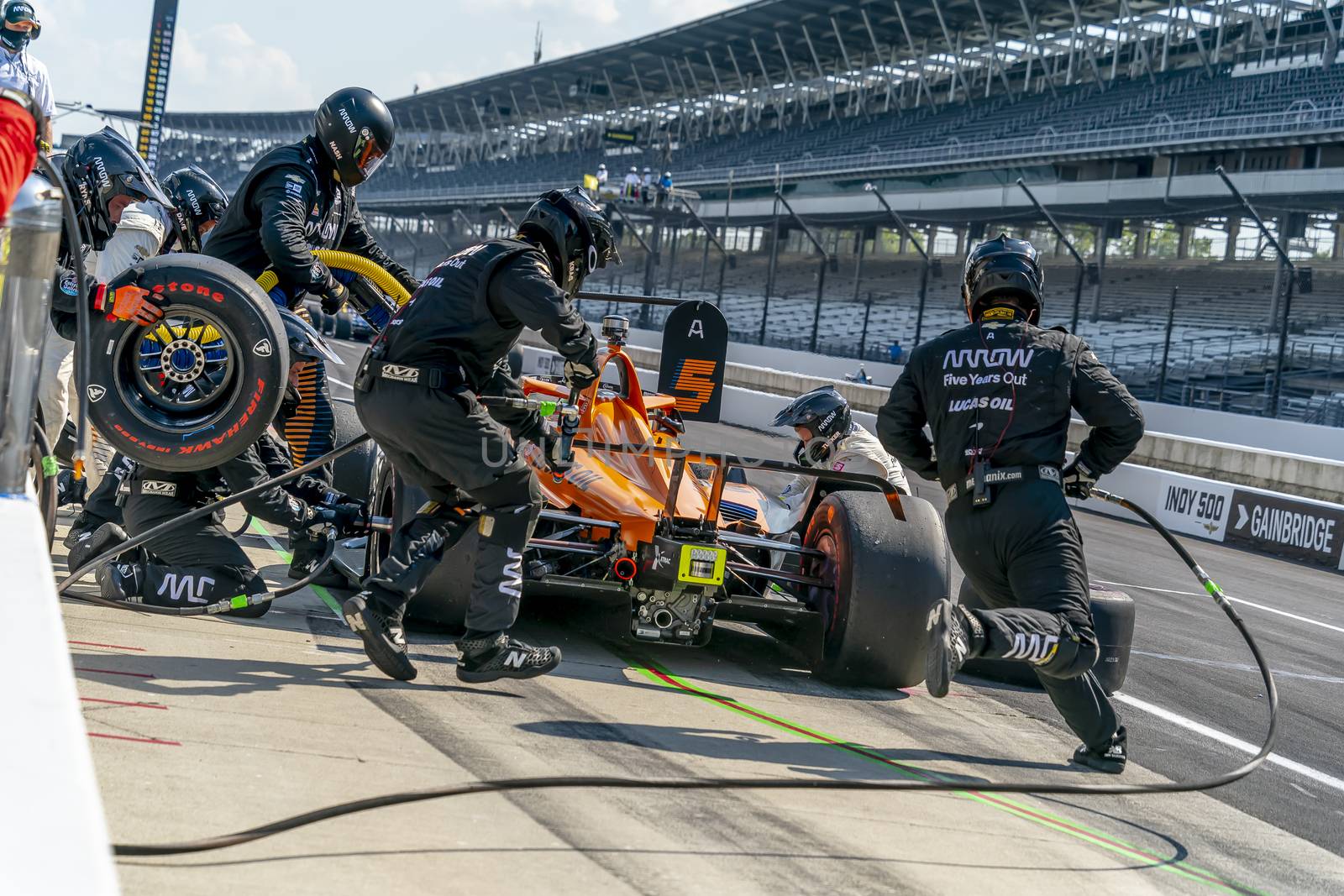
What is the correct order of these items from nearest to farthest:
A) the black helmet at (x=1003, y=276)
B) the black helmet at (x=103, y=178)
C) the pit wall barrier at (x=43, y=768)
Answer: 1. the pit wall barrier at (x=43, y=768)
2. the black helmet at (x=1003, y=276)
3. the black helmet at (x=103, y=178)

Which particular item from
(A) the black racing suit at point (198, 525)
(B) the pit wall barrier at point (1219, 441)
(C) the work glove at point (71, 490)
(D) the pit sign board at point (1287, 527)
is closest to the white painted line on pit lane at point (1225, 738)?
(A) the black racing suit at point (198, 525)

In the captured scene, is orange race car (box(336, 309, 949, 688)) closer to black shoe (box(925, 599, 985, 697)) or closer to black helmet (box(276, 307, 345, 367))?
black helmet (box(276, 307, 345, 367))

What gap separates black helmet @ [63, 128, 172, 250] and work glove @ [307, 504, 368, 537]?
182 centimetres

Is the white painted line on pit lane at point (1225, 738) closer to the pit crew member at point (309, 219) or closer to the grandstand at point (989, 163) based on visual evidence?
the pit crew member at point (309, 219)

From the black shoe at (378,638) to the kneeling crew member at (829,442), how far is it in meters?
3.06

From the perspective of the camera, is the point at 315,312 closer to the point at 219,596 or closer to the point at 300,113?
the point at 219,596

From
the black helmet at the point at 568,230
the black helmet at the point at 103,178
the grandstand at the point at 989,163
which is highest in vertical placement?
the grandstand at the point at 989,163

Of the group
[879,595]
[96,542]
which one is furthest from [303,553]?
[879,595]

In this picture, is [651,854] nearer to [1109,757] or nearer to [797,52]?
[1109,757]

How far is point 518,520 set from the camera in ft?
17.1

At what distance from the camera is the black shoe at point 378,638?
4.93m

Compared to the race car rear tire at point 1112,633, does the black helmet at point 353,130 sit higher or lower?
higher

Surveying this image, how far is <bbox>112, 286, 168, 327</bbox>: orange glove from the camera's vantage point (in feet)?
17.8

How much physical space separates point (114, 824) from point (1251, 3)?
145 ft
